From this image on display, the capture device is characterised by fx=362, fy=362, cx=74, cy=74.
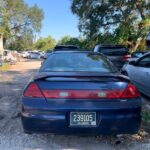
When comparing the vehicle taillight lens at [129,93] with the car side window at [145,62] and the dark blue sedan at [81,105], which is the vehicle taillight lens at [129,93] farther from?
the car side window at [145,62]

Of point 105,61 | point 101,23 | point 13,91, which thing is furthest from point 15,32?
point 105,61

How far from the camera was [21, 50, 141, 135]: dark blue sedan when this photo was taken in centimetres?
531

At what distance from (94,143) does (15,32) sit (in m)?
61.6

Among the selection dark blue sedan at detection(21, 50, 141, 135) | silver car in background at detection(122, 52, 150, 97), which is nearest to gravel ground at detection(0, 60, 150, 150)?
dark blue sedan at detection(21, 50, 141, 135)

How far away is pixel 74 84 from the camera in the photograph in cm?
545

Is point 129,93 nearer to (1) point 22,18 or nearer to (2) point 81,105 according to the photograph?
(2) point 81,105

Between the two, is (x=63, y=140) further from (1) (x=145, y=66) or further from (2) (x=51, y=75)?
(1) (x=145, y=66)

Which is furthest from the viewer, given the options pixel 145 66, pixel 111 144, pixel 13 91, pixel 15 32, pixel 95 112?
pixel 15 32

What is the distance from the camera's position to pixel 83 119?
5320 mm

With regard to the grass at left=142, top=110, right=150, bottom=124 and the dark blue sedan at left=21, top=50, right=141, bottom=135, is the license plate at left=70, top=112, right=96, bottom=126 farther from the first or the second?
the grass at left=142, top=110, right=150, bottom=124

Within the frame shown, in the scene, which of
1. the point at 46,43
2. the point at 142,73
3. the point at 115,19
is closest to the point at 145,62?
the point at 142,73

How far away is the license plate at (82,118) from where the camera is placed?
531 centimetres

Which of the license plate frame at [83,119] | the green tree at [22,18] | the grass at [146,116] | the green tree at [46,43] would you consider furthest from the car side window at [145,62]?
the green tree at [46,43]

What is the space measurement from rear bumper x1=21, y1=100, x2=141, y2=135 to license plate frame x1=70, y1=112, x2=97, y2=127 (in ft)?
0.15
